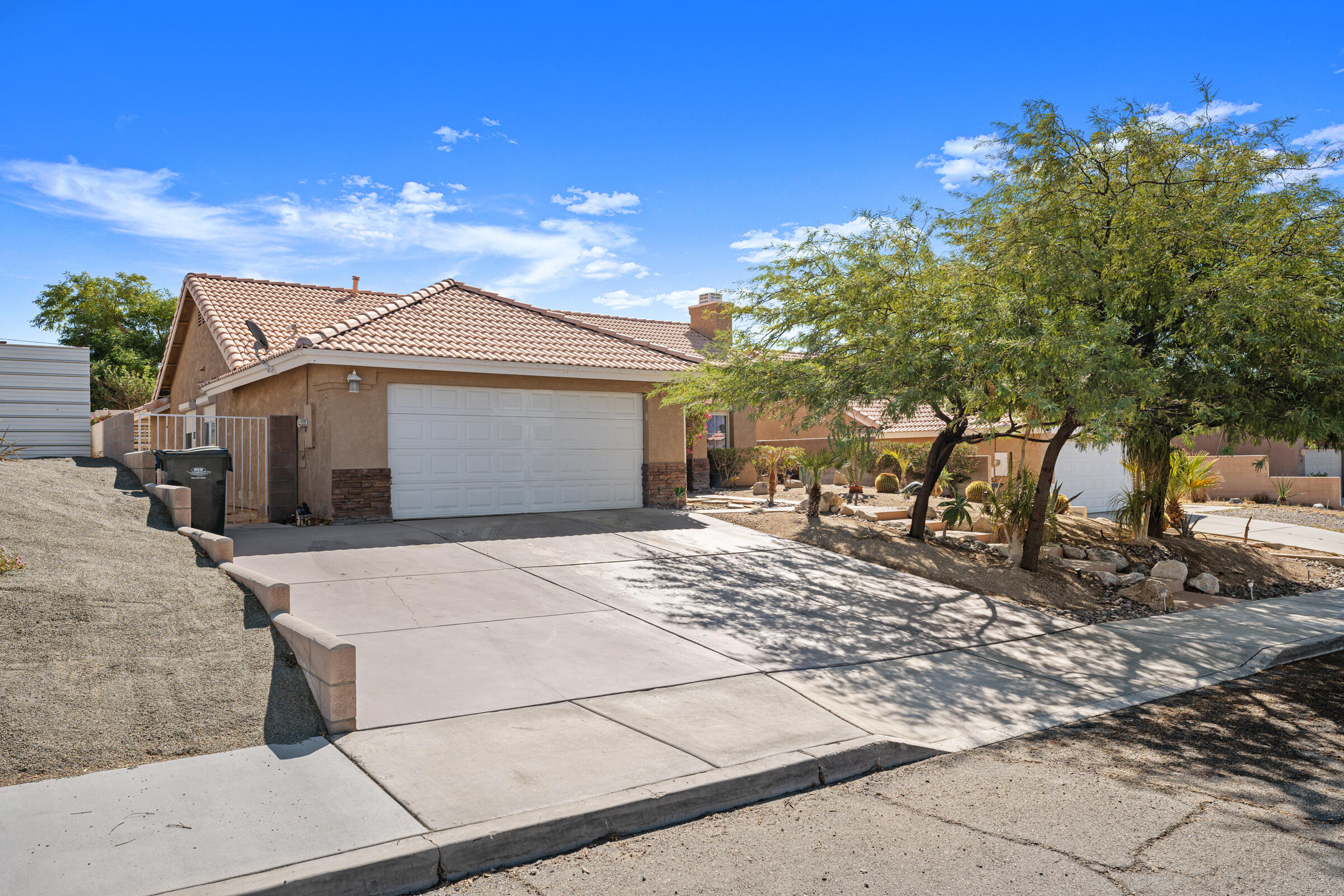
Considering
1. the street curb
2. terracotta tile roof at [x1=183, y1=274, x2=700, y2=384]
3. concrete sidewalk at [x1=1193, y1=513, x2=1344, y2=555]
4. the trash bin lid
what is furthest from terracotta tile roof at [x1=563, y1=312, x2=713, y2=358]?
the street curb

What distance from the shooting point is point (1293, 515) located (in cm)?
2306

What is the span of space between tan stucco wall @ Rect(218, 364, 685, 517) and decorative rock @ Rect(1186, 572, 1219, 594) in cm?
1058

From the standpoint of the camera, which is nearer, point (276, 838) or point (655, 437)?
point (276, 838)

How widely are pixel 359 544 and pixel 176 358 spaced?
614 inches

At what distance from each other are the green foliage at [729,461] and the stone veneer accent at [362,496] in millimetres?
12029

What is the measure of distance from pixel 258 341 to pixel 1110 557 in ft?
51.8

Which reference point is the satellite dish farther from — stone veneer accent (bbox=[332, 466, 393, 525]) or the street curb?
the street curb

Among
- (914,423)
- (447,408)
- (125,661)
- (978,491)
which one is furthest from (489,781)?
(914,423)

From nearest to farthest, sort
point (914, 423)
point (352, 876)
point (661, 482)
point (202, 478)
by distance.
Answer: point (352, 876), point (202, 478), point (661, 482), point (914, 423)

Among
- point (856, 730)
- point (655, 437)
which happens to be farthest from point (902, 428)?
point (856, 730)

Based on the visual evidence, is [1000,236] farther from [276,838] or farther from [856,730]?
[276,838]

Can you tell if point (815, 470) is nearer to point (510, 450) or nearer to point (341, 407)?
point (510, 450)

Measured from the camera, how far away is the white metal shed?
16359 mm

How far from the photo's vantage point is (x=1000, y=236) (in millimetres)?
11875
